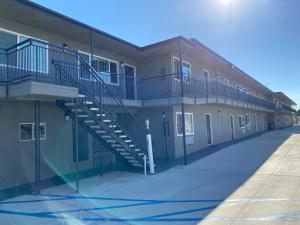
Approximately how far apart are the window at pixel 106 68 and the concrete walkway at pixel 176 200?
4.76 meters

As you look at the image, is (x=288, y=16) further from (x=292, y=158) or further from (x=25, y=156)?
(x=25, y=156)

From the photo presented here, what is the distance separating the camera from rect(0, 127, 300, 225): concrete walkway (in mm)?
5570

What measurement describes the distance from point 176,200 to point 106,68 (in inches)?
329

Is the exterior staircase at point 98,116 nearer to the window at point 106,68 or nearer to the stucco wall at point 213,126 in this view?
the window at point 106,68

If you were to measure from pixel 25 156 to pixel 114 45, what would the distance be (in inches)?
247

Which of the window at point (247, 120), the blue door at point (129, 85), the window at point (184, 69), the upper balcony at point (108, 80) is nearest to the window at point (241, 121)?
the window at point (247, 120)

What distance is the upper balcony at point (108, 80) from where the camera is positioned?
8.53m

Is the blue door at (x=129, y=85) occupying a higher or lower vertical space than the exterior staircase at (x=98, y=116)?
higher

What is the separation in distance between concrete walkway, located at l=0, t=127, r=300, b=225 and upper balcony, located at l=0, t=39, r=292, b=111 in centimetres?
332

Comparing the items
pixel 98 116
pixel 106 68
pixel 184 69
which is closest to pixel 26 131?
pixel 98 116

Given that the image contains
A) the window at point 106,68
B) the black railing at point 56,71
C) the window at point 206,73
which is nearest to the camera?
the black railing at point 56,71

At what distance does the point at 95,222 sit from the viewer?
5566 mm

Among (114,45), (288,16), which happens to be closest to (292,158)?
(288,16)

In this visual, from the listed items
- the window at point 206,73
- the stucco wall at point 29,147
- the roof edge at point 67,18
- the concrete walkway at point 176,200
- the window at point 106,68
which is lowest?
the concrete walkway at point 176,200
